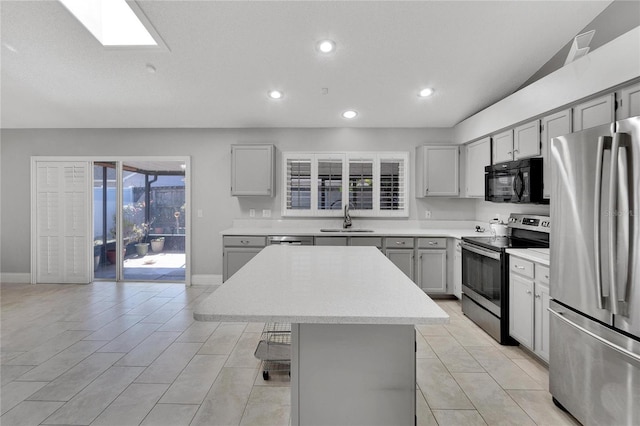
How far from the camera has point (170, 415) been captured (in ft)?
6.22

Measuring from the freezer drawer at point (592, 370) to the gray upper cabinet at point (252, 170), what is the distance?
348 centimetres

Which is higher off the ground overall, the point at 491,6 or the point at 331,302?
the point at 491,6

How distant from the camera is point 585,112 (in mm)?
2393

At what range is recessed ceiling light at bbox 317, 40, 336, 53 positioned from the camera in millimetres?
2848

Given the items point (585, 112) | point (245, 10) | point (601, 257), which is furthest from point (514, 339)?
point (245, 10)

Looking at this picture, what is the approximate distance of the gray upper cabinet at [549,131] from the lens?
259 centimetres

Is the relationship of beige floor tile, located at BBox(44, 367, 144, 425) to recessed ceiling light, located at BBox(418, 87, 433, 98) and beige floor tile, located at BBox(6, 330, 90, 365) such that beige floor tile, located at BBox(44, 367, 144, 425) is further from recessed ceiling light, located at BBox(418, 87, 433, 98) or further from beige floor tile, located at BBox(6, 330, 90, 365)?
recessed ceiling light, located at BBox(418, 87, 433, 98)

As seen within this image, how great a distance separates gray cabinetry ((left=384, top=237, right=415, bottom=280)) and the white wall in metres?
0.77

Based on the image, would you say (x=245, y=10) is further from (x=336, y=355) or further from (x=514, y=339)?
(x=514, y=339)

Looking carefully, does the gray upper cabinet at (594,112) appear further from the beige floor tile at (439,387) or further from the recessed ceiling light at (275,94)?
the recessed ceiling light at (275,94)

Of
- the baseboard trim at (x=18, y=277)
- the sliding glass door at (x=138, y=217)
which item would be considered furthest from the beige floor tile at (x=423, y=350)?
the baseboard trim at (x=18, y=277)

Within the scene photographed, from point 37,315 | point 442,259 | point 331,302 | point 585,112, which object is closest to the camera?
point 331,302

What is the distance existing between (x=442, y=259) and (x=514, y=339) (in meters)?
1.41

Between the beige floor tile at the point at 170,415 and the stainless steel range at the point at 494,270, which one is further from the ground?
the stainless steel range at the point at 494,270
